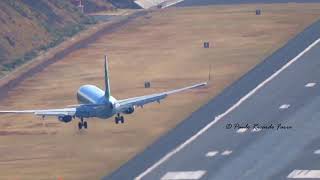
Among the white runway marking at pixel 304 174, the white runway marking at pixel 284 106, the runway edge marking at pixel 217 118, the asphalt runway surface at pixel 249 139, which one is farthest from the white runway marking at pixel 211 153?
the white runway marking at pixel 284 106

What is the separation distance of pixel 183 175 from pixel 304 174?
36.9 ft

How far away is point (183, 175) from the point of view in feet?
369

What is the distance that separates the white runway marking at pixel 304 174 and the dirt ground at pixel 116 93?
1787cm

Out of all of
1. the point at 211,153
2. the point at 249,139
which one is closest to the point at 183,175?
the point at 211,153

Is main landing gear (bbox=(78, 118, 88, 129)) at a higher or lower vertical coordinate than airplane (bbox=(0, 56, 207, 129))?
lower

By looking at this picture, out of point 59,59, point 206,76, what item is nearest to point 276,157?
point 206,76

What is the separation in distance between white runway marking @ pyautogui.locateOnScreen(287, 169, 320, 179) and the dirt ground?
17.9 m

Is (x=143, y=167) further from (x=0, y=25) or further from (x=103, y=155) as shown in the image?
(x=0, y=25)

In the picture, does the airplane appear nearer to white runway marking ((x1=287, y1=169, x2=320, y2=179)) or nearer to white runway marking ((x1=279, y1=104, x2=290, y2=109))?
white runway marking ((x1=279, y1=104, x2=290, y2=109))

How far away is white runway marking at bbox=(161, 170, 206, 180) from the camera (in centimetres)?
11175

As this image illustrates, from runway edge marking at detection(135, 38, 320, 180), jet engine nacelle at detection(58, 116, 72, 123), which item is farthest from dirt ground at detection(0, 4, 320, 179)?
runway edge marking at detection(135, 38, 320, 180)

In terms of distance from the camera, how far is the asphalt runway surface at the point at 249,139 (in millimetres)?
114188

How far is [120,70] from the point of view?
563 ft

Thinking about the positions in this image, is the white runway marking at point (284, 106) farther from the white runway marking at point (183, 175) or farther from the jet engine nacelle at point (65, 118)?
the white runway marking at point (183, 175)
